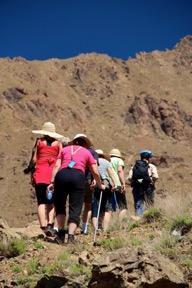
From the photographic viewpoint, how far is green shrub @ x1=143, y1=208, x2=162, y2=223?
8984 mm

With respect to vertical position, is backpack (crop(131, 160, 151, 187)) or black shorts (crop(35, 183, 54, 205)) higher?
backpack (crop(131, 160, 151, 187))

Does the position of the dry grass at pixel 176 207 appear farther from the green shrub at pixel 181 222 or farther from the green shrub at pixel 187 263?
the green shrub at pixel 187 263

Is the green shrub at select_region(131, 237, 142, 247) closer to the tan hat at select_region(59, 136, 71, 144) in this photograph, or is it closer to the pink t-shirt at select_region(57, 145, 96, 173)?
the pink t-shirt at select_region(57, 145, 96, 173)

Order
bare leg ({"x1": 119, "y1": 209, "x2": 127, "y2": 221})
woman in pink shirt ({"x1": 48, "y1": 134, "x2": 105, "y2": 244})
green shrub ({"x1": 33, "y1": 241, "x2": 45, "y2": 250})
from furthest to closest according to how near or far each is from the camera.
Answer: bare leg ({"x1": 119, "y1": 209, "x2": 127, "y2": 221}), woman in pink shirt ({"x1": 48, "y1": 134, "x2": 105, "y2": 244}), green shrub ({"x1": 33, "y1": 241, "x2": 45, "y2": 250})

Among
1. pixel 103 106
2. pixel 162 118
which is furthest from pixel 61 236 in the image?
pixel 103 106

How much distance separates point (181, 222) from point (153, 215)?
1.45 meters

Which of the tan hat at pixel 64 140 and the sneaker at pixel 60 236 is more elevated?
the tan hat at pixel 64 140

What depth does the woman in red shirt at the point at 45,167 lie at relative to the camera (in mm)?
8898

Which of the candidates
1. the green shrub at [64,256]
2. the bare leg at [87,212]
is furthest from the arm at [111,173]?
the green shrub at [64,256]

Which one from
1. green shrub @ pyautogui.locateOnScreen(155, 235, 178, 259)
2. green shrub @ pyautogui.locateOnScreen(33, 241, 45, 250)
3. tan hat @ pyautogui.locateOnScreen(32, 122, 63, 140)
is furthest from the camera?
tan hat @ pyautogui.locateOnScreen(32, 122, 63, 140)

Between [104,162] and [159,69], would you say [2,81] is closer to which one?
[159,69]

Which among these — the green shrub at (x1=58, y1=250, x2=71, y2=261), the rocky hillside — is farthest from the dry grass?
the rocky hillside

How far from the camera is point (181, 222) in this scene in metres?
7.61

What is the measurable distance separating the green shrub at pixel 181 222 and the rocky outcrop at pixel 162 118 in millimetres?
126655
